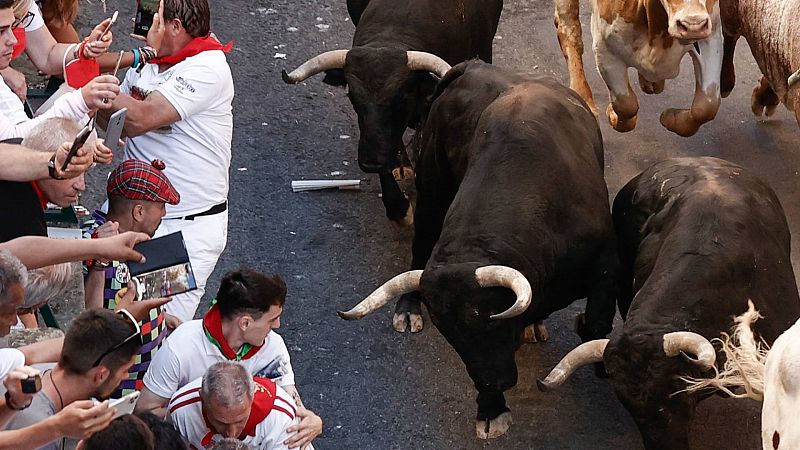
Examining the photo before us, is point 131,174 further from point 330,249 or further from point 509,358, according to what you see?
point 330,249

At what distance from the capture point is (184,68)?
227 inches

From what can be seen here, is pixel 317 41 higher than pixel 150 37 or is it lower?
lower

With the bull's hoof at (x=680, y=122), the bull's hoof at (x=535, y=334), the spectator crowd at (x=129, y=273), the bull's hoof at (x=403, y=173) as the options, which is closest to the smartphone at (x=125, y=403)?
the spectator crowd at (x=129, y=273)

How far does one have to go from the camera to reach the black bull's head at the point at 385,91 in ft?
25.6

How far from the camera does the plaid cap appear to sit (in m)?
5.16

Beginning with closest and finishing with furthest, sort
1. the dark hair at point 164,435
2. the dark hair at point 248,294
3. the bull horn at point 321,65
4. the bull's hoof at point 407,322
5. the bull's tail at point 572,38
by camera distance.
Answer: the dark hair at point 164,435 < the dark hair at point 248,294 < the bull's hoof at point 407,322 < the bull horn at point 321,65 < the bull's tail at point 572,38

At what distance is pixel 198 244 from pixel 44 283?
115 centimetres

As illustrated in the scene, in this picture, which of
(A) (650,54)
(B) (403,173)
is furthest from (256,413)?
(A) (650,54)

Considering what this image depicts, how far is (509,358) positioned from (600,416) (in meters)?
0.82

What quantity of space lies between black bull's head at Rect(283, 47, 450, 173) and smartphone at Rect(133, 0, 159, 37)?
2104mm

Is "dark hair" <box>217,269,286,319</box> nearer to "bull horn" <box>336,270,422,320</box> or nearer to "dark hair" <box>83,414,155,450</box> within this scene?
"dark hair" <box>83,414,155,450</box>

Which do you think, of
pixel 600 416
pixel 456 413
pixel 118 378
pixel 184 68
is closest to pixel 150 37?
pixel 184 68

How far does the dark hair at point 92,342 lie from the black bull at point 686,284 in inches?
93.2

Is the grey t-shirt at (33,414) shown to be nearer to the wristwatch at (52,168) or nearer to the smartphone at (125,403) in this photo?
the smartphone at (125,403)
